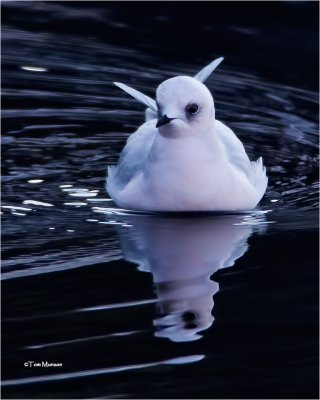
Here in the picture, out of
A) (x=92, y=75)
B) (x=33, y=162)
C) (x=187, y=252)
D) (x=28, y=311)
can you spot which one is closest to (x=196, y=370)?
(x=28, y=311)

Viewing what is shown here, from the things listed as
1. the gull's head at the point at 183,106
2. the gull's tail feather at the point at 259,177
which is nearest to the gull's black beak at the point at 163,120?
the gull's head at the point at 183,106

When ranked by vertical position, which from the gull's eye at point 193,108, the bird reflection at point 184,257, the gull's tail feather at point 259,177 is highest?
the gull's eye at point 193,108

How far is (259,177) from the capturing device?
7047 mm

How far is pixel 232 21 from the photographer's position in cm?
1052

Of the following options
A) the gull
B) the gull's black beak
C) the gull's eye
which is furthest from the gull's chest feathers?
the gull's black beak

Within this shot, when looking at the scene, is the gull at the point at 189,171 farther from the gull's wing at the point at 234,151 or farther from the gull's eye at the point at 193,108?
the gull's wing at the point at 234,151

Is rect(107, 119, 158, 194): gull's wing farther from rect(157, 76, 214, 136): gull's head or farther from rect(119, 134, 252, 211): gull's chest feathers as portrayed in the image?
rect(157, 76, 214, 136): gull's head

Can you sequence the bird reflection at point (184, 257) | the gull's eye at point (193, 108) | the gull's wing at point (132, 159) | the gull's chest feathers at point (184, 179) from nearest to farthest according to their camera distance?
the bird reflection at point (184, 257), the gull's eye at point (193, 108), the gull's chest feathers at point (184, 179), the gull's wing at point (132, 159)

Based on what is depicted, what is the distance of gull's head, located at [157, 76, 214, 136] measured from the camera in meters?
6.28

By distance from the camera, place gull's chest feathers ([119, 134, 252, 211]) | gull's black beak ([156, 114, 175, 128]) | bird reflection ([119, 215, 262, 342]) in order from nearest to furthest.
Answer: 1. bird reflection ([119, 215, 262, 342])
2. gull's black beak ([156, 114, 175, 128])
3. gull's chest feathers ([119, 134, 252, 211])

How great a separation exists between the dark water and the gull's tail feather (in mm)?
63

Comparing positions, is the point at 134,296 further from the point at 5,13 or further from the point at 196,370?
the point at 5,13

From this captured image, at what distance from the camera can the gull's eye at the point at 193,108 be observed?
637cm

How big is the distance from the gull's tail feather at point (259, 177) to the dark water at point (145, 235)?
63 millimetres
